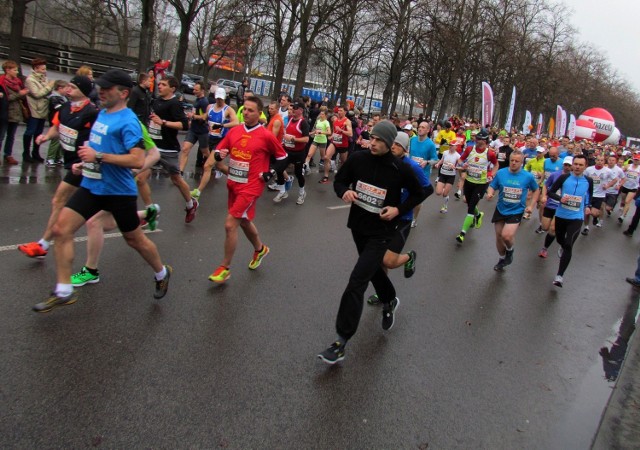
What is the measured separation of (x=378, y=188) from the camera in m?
4.05

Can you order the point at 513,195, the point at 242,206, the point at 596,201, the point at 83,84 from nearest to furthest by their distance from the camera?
the point at 83,84
the point at 242,206
the point at 513,195
the point at 596,201

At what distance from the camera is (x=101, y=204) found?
4.02m

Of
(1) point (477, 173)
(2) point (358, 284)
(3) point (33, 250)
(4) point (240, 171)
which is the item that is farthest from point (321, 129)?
(2) point (358, 284)

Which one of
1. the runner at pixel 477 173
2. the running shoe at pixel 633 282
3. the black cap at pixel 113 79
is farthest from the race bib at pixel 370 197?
the running shoe at pixel 633 282

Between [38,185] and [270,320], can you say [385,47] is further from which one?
[270,320]

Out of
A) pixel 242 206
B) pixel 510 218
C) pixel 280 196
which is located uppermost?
pixel 510 218

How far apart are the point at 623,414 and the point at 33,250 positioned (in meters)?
5.45

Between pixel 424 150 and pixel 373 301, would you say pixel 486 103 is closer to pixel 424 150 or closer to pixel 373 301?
pixel 424 150

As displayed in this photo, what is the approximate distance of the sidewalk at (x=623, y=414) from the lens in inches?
134

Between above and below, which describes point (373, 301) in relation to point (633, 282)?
below

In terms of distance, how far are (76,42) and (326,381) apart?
217 feet

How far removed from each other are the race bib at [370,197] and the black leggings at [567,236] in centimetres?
442

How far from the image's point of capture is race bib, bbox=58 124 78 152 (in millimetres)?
4886

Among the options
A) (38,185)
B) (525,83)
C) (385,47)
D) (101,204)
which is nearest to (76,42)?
(385,47)
